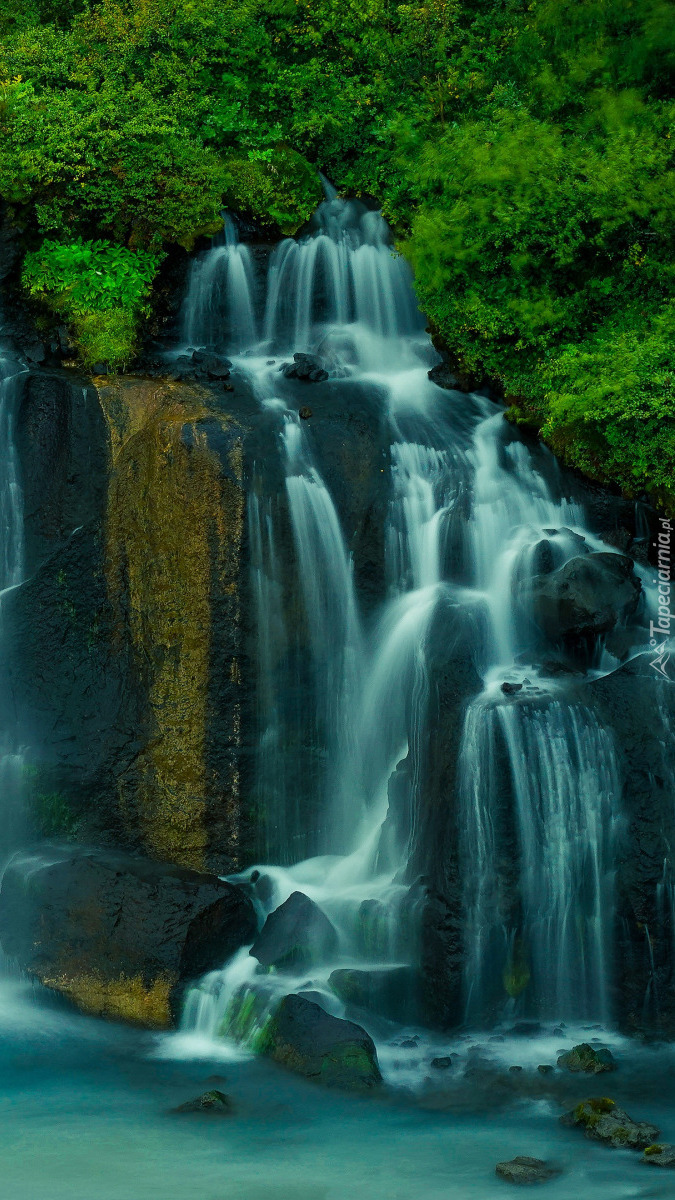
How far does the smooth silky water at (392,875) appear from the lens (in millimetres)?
7555

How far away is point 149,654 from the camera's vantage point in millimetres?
11367

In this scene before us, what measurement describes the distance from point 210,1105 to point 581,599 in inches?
209

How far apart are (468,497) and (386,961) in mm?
4755

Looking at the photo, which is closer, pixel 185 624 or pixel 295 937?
pixel 295 937

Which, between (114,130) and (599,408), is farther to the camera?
(114,130)

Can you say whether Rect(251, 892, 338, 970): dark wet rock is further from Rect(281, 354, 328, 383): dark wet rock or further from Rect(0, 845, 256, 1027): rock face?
Rect(281, 354, 328, 383): dark wet rock

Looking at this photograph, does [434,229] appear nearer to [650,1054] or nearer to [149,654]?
[149,654]

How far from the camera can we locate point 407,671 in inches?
436

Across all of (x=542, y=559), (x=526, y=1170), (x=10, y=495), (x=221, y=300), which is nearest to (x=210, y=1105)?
(x=526, y=1170)

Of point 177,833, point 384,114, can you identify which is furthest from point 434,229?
point 177,833

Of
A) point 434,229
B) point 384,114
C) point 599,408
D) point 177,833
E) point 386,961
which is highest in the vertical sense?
point 384,114

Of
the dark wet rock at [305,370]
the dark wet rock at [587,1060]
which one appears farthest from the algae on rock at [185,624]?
the dark wet rock at [587,1060]

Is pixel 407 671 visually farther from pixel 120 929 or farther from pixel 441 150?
pixel 441 150

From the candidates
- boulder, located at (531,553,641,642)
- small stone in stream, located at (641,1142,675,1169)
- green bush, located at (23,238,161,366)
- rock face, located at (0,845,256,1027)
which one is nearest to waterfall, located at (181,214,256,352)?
green bush, located at (23,238,161,366)
